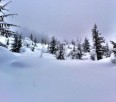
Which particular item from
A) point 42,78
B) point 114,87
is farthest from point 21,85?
point 114,87

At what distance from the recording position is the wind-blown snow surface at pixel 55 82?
5.08 metres

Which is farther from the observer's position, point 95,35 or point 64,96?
point 95,35

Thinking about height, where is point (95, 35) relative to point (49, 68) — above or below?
above

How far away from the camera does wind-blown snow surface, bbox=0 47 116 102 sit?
5078 millimetres

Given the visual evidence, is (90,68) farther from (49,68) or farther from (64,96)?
(64,96)

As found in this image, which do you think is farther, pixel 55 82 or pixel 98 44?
pixel 98 44

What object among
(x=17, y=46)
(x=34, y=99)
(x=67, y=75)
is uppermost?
(x=17, y=46)

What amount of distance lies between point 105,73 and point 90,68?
3.06 feet

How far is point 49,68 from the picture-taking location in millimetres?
7691

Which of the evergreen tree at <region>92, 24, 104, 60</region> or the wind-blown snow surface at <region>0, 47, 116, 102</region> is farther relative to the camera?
the evergreen tree at <region>92, 24, 104, 60</region>

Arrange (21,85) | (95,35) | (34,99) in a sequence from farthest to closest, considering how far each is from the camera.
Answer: (95,35)
(21,85)
(34,99)

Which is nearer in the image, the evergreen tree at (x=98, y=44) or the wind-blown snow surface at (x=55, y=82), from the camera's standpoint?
the wind-blown snow surface at (x=55, y=82)

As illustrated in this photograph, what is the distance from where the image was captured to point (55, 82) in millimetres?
6176

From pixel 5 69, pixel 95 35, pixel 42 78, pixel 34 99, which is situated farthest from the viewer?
pixel 95 35
